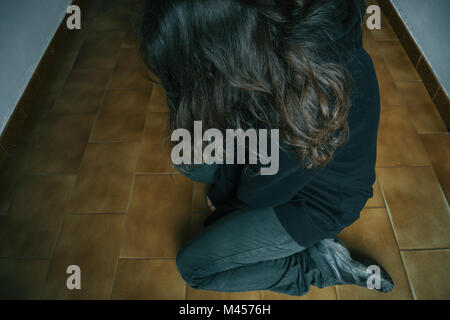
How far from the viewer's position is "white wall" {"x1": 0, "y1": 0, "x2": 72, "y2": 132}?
48.2 inches

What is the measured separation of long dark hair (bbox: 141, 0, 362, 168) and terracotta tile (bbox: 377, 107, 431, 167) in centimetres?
78

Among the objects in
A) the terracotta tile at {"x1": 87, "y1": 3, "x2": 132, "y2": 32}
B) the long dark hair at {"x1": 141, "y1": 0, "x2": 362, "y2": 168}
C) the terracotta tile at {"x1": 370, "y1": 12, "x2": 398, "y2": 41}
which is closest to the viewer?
the long dark hair at {"x1": 141, "y1": 0, "x2": 362, "y2": 168}

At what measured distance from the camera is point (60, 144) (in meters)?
1.34

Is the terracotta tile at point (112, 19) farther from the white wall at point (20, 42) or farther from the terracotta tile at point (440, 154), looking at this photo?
the terracotta tile at point (440, 154)

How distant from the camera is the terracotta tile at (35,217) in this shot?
1.10 meters

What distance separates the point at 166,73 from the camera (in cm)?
56

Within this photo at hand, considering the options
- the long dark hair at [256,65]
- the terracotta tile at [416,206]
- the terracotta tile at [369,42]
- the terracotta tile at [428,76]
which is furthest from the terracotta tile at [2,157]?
the terracotta tile at [428,76]

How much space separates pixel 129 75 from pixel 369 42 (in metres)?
1.28

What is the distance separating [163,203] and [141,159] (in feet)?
0.76

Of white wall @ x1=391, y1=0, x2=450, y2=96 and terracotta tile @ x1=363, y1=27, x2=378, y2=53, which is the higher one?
white wall @ x1=391, y1=0, x2=450, y2=96

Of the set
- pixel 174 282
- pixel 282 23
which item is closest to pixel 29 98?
pixel 174 282

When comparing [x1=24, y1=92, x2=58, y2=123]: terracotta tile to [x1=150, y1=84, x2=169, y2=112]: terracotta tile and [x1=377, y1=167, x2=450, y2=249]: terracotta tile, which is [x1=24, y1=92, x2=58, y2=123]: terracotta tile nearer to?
[x1=150, y1=84, x2=169, y2=112]: terracotta tile

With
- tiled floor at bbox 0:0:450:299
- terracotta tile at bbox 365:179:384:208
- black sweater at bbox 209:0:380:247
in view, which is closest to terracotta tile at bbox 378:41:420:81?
tiled floor at bbox 0:0:450:299
